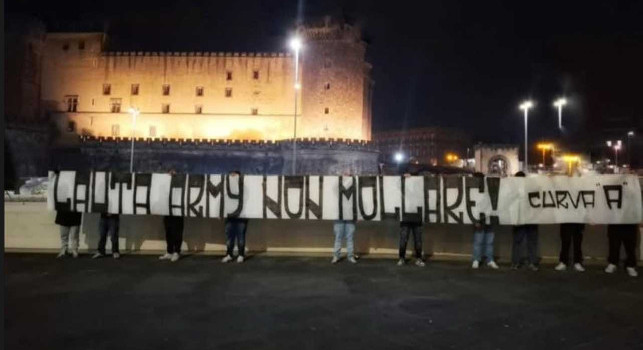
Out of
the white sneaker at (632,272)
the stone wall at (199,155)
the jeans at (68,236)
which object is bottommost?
the white sneaker at (632,272)

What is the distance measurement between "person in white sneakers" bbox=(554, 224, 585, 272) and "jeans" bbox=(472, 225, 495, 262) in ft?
4.11

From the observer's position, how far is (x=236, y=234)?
36.2 feet

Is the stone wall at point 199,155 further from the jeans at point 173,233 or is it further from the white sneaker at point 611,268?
the white sneaker at point 611,268

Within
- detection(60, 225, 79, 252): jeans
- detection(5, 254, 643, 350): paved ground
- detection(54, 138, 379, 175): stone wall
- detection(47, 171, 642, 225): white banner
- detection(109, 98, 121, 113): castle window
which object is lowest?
detection(5, 254, 643, 350): paved ground

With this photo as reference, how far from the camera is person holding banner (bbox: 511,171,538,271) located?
10055 mm

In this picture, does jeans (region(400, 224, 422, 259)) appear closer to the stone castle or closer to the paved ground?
the paved ground

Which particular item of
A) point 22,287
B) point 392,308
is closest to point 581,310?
point 392,308

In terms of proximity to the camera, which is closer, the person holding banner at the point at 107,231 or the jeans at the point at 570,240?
the jeans at the point at 570,240

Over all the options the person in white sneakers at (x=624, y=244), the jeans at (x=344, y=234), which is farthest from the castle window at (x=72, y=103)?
the person in white sneakers at (x=624, y=244)

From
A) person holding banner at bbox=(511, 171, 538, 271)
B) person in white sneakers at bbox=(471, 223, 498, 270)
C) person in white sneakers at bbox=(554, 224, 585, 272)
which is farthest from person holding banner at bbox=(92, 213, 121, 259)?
person in white sneakers at bbox=(554, 224, 585, 272)

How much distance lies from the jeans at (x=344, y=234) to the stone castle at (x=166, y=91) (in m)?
49.0

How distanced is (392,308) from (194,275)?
12.7 ft

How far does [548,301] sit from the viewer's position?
7445 mm

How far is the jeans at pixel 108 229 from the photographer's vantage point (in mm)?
11102
